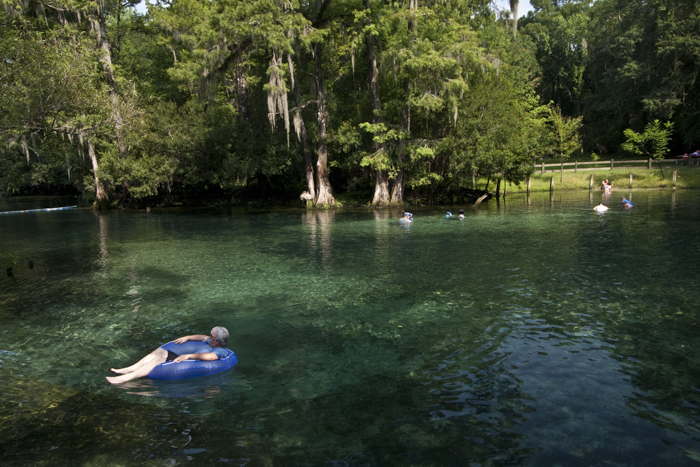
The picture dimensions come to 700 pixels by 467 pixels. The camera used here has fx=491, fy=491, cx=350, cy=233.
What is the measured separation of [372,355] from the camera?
8.95m

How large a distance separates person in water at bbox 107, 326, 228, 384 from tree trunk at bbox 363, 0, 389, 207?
99.5ft

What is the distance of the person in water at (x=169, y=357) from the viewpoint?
26.8ft

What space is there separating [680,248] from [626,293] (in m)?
7.12

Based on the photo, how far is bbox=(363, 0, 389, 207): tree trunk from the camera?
1469 inches

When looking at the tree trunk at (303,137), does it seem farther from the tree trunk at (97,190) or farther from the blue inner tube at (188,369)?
the blue inner tube at (188,369)

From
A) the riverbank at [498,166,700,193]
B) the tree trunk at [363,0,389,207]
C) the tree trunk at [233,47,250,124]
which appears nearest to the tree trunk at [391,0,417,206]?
the tree trunk at [363,0,389,207]

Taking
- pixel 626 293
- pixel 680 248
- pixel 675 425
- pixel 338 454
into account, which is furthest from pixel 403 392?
pixel 680 248

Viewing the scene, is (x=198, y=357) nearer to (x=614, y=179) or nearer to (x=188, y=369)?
(x=188, y=369)

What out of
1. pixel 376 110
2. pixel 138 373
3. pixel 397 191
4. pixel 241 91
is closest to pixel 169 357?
pixel 138 373

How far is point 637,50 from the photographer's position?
54719mm

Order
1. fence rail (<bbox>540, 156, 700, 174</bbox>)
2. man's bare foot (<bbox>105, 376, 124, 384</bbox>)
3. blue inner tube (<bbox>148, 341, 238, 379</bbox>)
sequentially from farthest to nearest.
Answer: fence rail (<bbox>540, 156, 700, 174</bbox>), blue inner tube (<bbox>148, 341, 238, 379</bbox>), man's bare foot (<bbox>105, 376, 124, 384</bbox>)

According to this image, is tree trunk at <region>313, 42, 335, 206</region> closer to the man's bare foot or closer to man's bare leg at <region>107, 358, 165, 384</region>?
man's bare leg at <region>107, 358, 165, 384</region>

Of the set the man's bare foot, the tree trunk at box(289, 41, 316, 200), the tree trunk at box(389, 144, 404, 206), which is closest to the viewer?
the man's bare foot

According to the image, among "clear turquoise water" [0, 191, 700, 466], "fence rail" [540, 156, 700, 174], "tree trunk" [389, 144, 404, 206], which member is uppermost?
"fence rail" [540, 156, 700, 174]
